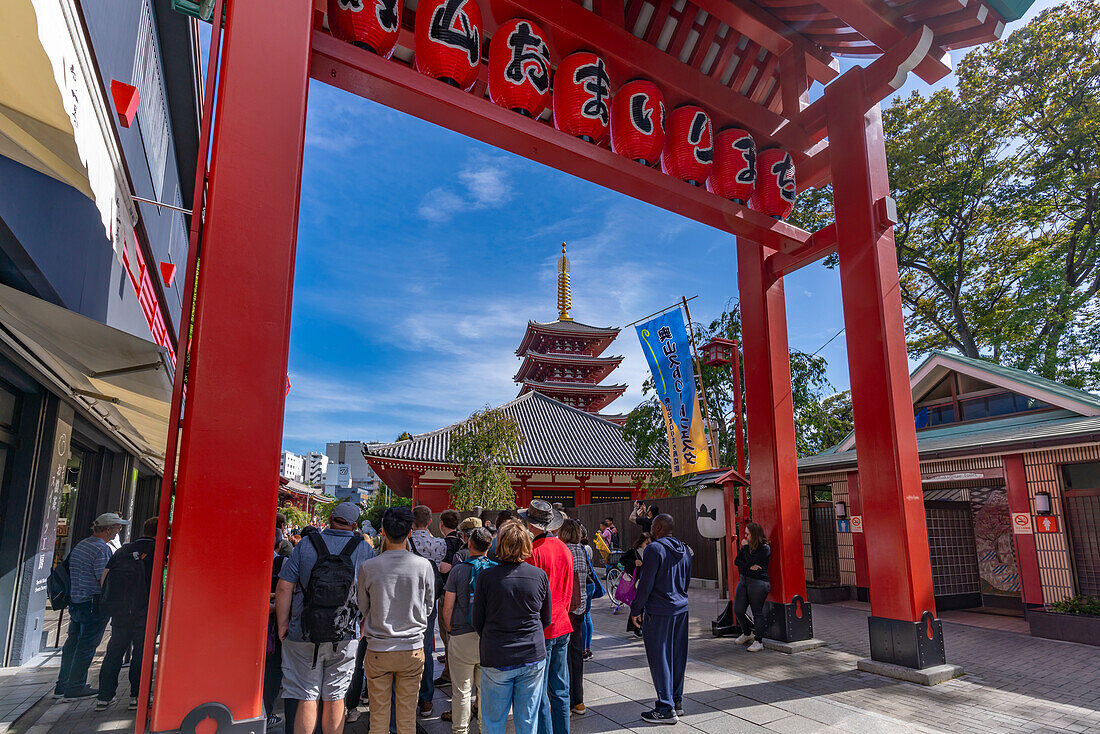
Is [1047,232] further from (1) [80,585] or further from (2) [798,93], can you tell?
(1) [80,585]

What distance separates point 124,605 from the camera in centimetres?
533

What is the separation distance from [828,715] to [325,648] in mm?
3870

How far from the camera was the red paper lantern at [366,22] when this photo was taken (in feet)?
15.3

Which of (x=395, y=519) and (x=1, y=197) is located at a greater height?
(x=1, y=197)

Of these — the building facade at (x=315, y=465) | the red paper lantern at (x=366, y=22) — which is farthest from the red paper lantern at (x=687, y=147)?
the building facade at (x=315, y=465)

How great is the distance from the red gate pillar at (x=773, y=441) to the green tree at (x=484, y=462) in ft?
42.4

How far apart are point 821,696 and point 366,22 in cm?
674

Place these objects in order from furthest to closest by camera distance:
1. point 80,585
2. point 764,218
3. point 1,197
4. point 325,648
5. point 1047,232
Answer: point 1047,232 < point 764,218 < point 80,585 < point 325,648 < point 1,197

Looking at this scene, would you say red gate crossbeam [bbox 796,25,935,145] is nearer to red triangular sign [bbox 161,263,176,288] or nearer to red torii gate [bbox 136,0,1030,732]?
red torii gate [bbox 136,0,1030,732]

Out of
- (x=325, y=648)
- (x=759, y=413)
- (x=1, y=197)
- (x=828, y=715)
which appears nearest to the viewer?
(x=1, y=197)

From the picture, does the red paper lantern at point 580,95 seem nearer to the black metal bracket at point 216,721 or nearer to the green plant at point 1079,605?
the black metal bracket at point 216,721

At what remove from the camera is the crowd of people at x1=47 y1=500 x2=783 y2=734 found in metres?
3.64

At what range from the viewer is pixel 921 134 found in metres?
18.8

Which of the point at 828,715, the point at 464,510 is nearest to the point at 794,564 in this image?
the point at 828,715
